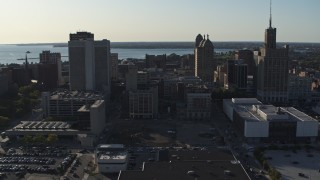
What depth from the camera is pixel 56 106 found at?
4519cm

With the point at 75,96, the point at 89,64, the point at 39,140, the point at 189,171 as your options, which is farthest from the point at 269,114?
the point at 89,64

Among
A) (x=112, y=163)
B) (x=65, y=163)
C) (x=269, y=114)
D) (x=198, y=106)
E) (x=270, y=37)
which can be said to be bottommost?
(x=65, y=163)

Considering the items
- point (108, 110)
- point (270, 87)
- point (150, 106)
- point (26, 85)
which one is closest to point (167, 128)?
point (150, 106)

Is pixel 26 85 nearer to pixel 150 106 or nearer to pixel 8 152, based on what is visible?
pixel 150 106

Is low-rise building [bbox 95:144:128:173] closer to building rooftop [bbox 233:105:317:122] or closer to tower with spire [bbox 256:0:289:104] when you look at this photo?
building rooftop [bbox 233:105:317:122]

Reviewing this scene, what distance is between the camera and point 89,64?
178 feet

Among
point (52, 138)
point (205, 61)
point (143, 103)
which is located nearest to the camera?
point (52, 138)

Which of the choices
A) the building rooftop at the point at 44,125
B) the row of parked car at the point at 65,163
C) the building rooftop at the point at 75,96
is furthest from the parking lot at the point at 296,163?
the building rooftop at the point at 75,96

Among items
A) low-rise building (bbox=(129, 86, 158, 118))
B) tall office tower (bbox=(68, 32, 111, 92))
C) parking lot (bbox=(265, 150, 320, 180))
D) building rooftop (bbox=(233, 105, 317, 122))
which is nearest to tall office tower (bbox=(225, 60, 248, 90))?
low-rise building (bbox=(129, 86, 158, 118))

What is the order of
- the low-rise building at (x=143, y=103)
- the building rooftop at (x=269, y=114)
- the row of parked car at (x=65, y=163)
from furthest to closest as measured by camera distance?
the low-rise building at (x=143, y=103)
the building rooftop at (x=269, y=114)
the row of parked car at (x=65, y=163)

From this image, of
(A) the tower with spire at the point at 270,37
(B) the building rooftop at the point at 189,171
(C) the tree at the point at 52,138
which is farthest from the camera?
(A) the tower with spire at the point at 270,37

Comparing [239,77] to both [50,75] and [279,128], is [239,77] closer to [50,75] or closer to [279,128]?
[279,128]

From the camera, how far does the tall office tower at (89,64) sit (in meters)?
53.7

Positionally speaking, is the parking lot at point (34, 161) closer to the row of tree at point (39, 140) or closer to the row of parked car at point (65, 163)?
the row of parked car at point (65, 163)
